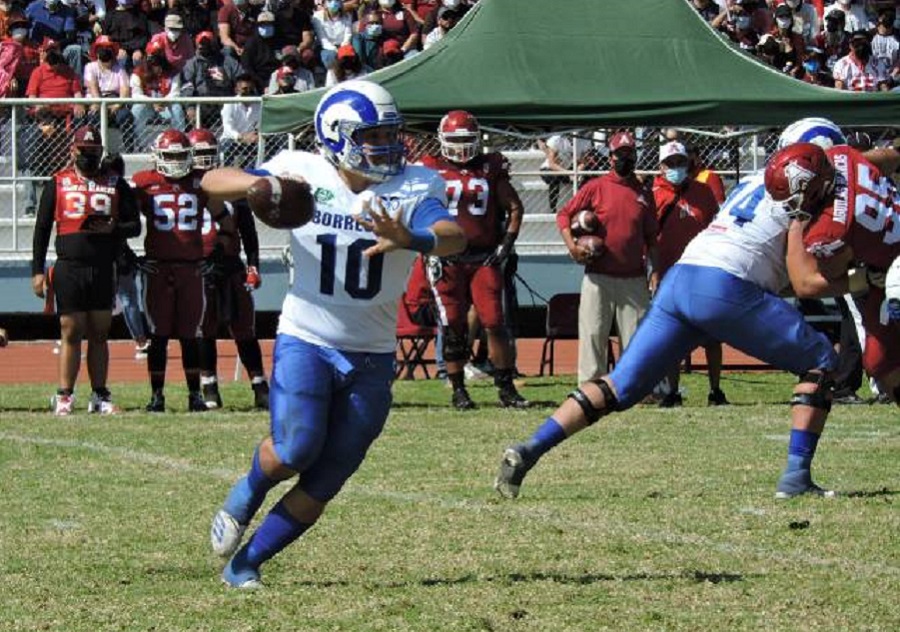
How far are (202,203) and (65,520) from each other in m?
5.19

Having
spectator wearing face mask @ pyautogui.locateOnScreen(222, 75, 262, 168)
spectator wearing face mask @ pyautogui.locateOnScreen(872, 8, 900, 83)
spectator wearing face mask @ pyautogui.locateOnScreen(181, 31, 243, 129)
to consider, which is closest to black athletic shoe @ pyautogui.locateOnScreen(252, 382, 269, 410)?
spectator wearing face mask @ pyautogui.locateOnScreen(222, 75, 262, 168)

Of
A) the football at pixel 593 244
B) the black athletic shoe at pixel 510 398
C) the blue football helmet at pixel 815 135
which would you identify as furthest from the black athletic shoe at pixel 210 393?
the blue football helmet at pixel 815 135

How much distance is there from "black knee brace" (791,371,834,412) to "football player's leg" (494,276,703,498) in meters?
0.51

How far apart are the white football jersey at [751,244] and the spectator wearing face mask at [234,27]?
12.8 meters

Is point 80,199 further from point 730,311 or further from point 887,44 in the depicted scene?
point 887,44

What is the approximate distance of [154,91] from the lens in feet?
64.6

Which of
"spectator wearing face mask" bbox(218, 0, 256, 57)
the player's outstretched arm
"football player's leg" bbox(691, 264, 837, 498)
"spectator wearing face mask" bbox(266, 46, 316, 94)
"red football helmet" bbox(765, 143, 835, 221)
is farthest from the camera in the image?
"spectator wearing face mask" bbox(218, 0, 256, 57)

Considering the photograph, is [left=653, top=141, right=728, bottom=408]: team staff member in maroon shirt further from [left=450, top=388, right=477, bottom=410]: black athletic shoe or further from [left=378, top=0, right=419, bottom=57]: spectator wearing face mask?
[left=378, top=0, right=419, bottom=57]: spectator wearing face mask

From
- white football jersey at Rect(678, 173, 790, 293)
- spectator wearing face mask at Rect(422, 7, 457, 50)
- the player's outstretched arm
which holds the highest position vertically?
the player's outstretched arm

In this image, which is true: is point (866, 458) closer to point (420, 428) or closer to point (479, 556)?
point (420, 428)

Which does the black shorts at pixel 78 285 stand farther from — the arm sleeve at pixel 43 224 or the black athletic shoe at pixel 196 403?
the black athletic shoe at pixel 196 403

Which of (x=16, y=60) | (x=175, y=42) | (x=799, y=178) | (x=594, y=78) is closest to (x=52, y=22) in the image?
(x=16, y=60)

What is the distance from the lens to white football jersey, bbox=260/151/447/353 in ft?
20.3

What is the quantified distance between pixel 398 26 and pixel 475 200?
861 cm
